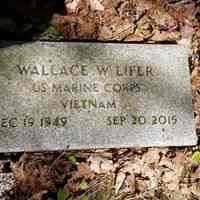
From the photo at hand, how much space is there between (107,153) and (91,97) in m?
0.35

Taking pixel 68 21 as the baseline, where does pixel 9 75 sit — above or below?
below

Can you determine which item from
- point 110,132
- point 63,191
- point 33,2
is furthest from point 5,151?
point 33,2

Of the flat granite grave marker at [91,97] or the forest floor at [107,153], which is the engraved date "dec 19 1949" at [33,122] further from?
the forest floor at [107,153]

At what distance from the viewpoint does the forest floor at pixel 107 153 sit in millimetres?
2469

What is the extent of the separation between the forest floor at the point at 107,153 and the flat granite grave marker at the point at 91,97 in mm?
81

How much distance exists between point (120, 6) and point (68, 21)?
40cm

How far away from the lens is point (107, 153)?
8.52 feet

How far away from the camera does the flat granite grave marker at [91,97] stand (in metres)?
2.52

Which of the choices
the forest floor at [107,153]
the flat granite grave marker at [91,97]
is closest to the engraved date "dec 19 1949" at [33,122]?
the flat granite grave marker at [91,97]

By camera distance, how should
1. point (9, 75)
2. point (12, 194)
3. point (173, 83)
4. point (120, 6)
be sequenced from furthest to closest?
point (120, 6) < point (173, 83) < point (9, 75) < point (12, 194)

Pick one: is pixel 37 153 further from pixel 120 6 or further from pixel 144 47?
pixel 120 6

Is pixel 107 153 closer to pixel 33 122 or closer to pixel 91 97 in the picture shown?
pixel 91 97

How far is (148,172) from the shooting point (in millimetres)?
2619

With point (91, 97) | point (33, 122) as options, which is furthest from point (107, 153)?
point (33, 122)
